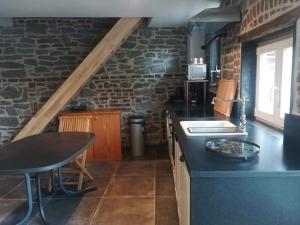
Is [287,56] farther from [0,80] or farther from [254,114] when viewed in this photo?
[0,80]

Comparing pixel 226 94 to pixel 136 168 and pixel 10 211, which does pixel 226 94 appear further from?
pixel 10 211

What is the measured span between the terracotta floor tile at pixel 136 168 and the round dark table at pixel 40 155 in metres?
0.75

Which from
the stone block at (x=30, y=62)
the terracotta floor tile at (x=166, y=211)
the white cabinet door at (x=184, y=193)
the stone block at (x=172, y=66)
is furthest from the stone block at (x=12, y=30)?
the white cabinet door at (x=184, y=193)

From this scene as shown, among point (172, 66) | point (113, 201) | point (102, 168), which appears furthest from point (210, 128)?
point (172, 66)

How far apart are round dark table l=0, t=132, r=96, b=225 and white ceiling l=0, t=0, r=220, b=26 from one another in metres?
1.68

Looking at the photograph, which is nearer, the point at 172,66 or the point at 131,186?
the point at 131,186

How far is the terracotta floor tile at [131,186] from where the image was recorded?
3.26 meters

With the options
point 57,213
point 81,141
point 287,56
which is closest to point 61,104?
point 81,141

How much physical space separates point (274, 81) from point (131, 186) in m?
2.15

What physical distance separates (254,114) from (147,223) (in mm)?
1685

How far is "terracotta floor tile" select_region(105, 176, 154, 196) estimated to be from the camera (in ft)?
10.7

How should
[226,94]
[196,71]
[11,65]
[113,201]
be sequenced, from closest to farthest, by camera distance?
[113,201]
[226,94]
[196,71]
[11,65]

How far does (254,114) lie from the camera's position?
3002mm

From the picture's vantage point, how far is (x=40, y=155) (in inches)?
94.6
